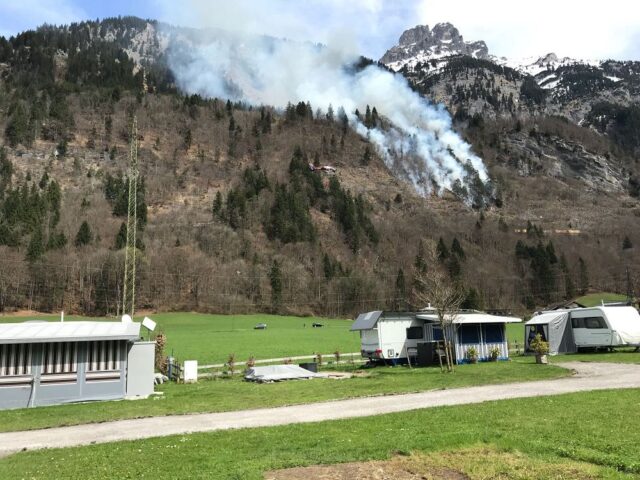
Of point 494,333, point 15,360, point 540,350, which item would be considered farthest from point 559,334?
point 15,360

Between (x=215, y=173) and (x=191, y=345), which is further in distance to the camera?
(x=215, y=173)

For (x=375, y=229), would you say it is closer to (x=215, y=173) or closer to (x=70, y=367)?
(x=215, y=173)

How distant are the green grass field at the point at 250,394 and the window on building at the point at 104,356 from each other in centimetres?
234

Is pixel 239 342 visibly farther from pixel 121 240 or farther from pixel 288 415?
pixel 121 240

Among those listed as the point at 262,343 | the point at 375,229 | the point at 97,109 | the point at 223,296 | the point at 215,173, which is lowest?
the point at 262,343

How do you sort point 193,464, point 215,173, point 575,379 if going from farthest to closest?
point 215,173 < point 575,379 < point 193,464

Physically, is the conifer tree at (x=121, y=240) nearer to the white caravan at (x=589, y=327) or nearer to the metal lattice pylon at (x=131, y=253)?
the metal lattice pylon at (x=131, y=253)

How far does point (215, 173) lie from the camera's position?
7077 inches

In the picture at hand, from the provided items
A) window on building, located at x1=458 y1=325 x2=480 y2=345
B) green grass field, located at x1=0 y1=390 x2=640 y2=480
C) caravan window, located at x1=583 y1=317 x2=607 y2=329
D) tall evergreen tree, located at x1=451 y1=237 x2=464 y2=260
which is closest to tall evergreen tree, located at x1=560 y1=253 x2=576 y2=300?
tall evergreen tree, located at x1=451 y1=237 x2=464 y2=260

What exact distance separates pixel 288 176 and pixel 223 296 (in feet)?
288

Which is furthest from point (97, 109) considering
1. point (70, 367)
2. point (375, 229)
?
point (70, 367)

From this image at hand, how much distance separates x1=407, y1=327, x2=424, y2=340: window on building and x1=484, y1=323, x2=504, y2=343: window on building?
4.22m

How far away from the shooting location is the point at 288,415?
1605cm

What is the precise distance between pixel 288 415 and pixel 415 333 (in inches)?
770
